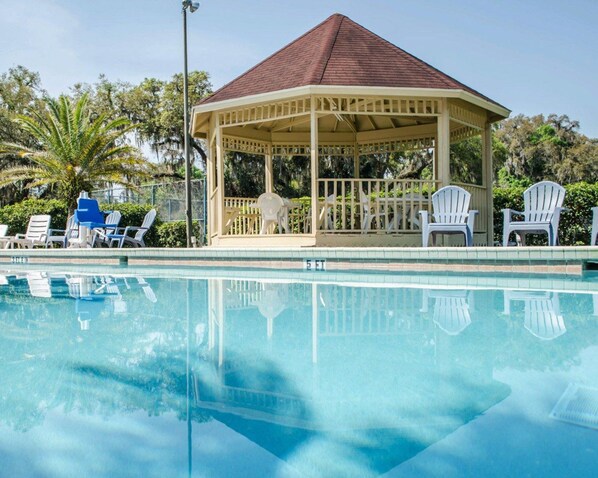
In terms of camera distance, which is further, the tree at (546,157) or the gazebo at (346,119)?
the tree at (546,157)

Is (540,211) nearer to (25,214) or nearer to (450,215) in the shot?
(450,215)

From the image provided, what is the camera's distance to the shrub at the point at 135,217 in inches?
734

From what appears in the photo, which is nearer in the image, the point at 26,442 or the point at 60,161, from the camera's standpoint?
the point at 26,442

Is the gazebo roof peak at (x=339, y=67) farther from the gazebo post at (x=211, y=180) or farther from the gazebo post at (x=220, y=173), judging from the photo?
the gazebo post at (x=211, y=180)

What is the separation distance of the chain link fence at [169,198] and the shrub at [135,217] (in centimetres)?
44

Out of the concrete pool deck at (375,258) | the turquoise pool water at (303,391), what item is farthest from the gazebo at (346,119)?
the turquoise pool water at (303,391)

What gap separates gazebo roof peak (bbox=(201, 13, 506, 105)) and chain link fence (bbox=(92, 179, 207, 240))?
6.98 meters

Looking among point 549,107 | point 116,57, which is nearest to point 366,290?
point 116,57

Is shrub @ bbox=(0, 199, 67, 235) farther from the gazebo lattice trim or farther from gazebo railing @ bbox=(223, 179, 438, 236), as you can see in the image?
the gazebo lattice trim

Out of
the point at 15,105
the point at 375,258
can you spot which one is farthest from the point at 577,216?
the point at 15,105

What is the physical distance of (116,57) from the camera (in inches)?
1115

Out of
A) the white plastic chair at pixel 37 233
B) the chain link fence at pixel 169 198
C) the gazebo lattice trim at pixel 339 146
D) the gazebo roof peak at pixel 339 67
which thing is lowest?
the white plastic chair at pixel 37 233

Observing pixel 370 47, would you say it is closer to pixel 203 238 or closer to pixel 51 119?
pixel 203 238

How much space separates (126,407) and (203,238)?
1617 centimetres
